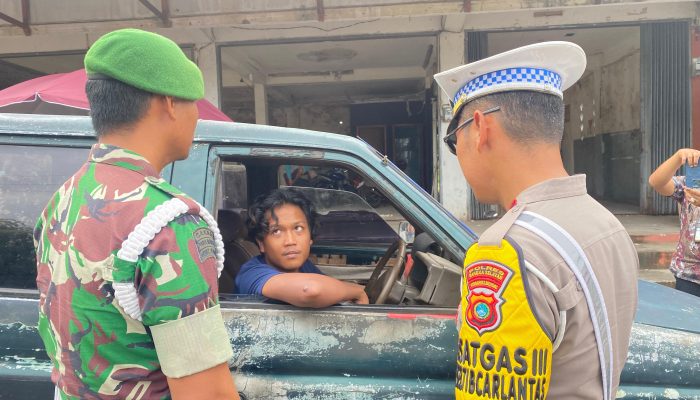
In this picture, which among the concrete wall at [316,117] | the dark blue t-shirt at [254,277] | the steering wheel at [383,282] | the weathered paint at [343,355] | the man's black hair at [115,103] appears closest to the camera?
the man's black hair at [115,103]

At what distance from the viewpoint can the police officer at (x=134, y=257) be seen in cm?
88

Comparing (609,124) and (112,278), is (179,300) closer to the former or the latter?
(112,278)

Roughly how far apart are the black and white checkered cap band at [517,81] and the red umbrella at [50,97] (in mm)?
4256

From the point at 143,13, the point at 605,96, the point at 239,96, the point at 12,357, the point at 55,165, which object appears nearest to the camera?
the point at 12,357

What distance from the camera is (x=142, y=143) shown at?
1.02m

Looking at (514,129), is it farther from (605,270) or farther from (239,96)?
(239,96)

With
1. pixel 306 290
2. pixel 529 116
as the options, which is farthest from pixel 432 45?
pixel 529 116

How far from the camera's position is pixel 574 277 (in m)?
0.90

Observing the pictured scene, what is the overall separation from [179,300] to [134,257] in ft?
0.37

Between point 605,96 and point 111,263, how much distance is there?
13129mm

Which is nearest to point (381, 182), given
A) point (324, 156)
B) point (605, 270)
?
point (324, 156)

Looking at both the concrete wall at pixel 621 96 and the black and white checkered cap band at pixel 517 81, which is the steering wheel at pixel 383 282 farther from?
the concrete wall at pixel 621 96

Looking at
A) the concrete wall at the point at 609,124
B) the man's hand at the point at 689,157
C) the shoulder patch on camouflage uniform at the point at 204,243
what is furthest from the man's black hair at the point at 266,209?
the concrete wall at the point at 609,124

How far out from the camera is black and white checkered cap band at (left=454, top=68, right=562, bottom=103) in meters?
1.04
